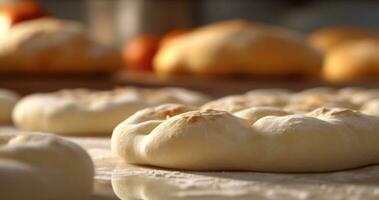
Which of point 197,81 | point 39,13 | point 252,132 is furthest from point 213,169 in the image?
point 39,13

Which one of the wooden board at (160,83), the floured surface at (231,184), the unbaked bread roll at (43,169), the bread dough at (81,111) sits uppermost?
the wooden board at (160,83)

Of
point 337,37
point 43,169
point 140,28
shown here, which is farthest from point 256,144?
point 140,28

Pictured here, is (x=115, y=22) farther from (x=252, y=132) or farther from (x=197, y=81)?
(x=252, y=132)

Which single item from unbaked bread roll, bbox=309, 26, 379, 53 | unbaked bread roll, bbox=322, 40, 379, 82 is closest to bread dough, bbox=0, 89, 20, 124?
unbaked bread roll, bbox=322, 40, 379, 82

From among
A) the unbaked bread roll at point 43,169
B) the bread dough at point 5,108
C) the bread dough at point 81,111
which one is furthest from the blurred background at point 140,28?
the unbaked bread roll at point 43,169

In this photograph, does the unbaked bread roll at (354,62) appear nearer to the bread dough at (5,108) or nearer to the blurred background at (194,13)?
the blurred background at (194,13)

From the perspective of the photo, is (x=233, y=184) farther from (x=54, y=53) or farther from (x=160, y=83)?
(x=54, y=53)
